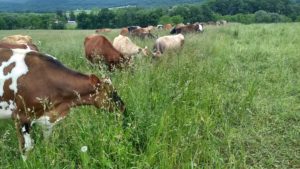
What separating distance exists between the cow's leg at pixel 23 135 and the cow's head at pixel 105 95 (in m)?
0.87

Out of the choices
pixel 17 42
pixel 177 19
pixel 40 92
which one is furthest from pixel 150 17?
pixel 40 92

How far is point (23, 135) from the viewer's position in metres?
4.64

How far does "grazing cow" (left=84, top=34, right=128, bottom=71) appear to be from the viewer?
952 cm

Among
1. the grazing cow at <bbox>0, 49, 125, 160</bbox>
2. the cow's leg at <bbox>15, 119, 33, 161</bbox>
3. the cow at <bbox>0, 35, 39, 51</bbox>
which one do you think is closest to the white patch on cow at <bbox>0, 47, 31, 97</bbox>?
the grazing cow at <bbox>0, 49, 125, 160</bbox>

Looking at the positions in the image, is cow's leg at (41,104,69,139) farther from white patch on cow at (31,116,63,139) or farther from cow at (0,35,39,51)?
cow at (0,35,39,51)

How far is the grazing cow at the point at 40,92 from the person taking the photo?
464 cm

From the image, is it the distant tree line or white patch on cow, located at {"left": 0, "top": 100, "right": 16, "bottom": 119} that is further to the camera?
the distant tree line

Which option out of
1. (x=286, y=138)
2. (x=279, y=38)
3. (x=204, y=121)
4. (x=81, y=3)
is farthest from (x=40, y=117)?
(x=81, y=3)

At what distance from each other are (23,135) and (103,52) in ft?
17.6

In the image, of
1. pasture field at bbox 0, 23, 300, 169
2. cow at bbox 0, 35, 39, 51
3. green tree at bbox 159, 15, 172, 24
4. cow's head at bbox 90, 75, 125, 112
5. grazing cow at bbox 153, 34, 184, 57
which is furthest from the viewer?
green tree at bbox 159, 15, 172, 24

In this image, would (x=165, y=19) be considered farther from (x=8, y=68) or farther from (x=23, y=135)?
(x=23, y=135)

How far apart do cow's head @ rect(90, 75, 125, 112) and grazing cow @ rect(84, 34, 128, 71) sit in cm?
409

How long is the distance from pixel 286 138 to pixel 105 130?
2.35 metres

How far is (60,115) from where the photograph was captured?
476 cm
